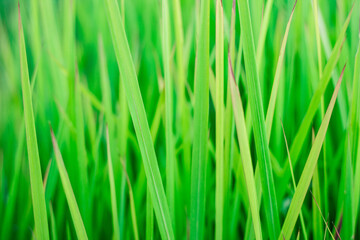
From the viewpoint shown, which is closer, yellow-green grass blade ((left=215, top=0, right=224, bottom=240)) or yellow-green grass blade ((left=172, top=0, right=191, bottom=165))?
yellow-green grass blade ((left=215, top=0, right=224, bottom=240))

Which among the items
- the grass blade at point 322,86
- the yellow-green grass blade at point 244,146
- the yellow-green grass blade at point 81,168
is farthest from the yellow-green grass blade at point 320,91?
the yellow-green grass blade at point 81,168

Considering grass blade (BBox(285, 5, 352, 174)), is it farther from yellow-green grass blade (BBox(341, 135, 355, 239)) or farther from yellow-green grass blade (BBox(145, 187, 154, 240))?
yellow-green grass blade (BBox(145, 187, 154, 240))

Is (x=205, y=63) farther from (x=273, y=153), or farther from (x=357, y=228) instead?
(x=357, y=228)

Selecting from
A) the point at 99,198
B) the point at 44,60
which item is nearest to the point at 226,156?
the point at 99,198

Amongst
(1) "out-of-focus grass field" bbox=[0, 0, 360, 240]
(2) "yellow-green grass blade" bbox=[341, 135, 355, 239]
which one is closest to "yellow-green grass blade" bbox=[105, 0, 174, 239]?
(1) "out-of-focus grass field" bbox=[0, 0, 360, 240]

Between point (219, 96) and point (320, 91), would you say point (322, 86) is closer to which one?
point (320, 91)

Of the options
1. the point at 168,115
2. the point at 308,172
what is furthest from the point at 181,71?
the point at 308,172

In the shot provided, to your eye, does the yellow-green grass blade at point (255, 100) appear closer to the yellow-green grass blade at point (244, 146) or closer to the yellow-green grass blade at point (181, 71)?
the yellow-green grass blade at point (244, 146)
